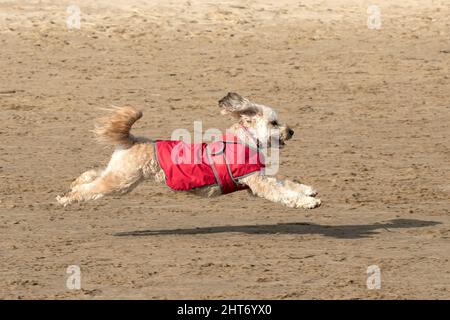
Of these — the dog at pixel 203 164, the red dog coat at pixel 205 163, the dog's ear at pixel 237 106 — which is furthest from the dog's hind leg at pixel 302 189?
the dog's ear at pixel 237 106

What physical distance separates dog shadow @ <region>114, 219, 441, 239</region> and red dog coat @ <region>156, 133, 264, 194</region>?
641 millimetres

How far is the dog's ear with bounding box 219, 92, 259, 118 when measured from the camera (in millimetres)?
9430

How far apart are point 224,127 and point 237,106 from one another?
3.92 metres

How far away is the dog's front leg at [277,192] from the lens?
30.7 feet

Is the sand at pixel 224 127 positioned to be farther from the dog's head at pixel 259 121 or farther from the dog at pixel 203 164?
the dog's head at pixel 259 121

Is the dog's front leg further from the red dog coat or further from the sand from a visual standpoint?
the sand

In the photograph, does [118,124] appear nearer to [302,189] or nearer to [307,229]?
[302,189]

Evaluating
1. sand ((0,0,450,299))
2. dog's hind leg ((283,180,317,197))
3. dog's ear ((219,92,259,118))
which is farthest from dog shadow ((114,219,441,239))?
dog's ear ((219,92,259,118))

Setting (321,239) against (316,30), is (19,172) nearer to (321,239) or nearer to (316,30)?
(321,239)

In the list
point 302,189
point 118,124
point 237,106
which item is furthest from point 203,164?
point 302,189

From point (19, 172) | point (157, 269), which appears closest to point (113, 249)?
point (157, 269)

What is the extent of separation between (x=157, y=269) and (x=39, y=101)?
576 centimetres

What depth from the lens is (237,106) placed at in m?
9.43

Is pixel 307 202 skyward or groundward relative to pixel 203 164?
groundward
